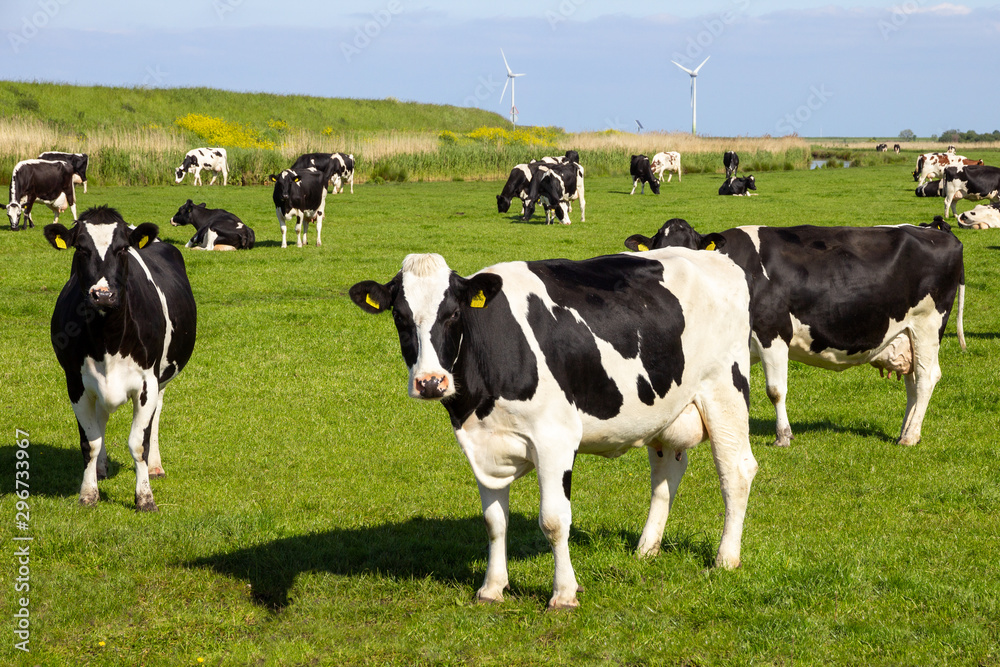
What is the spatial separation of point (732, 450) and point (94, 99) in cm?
8087

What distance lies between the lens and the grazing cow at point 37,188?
24.1 m

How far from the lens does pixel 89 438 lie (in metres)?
7.50

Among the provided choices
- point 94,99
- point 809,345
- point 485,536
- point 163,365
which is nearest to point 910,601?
point 485,536

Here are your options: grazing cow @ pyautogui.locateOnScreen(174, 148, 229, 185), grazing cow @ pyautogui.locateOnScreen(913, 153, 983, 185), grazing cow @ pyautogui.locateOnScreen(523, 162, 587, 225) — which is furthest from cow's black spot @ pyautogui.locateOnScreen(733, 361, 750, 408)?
grazing cow @ pyautogui.locateOnScreen(174, 148, 229, 185)

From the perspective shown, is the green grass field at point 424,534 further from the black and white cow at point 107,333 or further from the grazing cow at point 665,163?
the grazing cow at point 665,163

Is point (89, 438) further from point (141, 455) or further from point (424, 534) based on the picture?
point (424, 534)

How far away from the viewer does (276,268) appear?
1989 centimetres

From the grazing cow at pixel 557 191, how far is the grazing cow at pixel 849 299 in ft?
62.4

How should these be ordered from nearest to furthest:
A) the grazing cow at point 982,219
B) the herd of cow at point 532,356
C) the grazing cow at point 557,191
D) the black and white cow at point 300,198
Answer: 1. the herd of cow at point 532,356
2. the black and white cow at point 300,198
3. the grazing cow at point 982,219
4. the grazing cow at point 557,191

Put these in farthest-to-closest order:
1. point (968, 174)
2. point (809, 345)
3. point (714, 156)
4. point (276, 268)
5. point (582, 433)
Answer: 1. point (714, 156)
2. point (968, 174)
3. point (276, 268)
4. point (809, 345)
5. point (582, 433)

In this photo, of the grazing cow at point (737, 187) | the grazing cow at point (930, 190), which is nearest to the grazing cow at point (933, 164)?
the grazing cow at point (930, 190)

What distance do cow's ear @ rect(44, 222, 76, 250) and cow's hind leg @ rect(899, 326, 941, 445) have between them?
25.9 ft

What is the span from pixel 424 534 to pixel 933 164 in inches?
1490

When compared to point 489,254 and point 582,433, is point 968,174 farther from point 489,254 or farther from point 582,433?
point 582,433
